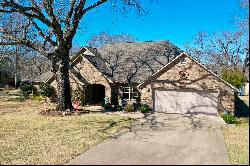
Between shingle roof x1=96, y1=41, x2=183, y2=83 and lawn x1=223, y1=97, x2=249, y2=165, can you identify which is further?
shingle roof x1=96, y1=41, x2=183, y2=83

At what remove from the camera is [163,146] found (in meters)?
14.1

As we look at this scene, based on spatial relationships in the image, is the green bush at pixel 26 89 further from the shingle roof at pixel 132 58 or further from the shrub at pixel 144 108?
the shrub at pixel 144 108

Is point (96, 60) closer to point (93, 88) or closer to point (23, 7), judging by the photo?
point (93, 88)

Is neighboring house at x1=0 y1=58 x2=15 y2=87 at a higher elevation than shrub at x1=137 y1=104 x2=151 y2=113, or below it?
higher

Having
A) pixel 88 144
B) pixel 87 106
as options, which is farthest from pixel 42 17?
pixel 88 144

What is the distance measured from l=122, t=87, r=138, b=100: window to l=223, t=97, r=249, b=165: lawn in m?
9.81

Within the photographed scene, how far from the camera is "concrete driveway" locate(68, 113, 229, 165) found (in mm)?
12102

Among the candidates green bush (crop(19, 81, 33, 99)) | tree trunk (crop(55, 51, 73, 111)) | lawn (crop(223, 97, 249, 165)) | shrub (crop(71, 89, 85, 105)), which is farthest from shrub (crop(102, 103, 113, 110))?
green bush (crop(19, 81, 33, 99))

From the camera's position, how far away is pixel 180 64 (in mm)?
23438

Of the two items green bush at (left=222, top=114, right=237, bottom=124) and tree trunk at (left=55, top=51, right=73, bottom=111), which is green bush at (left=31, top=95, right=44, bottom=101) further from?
green bush at (left=222, top=114, right=237, bottom=124)

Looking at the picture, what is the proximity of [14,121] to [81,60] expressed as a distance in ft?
35.2

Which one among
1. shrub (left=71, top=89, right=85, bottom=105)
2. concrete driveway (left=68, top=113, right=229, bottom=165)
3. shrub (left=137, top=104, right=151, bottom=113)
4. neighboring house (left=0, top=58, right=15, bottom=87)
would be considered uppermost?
neighboring house (left=0, top=58, right=15, bottom=87)

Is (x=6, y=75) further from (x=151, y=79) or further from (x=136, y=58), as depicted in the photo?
(x=151, y=79)

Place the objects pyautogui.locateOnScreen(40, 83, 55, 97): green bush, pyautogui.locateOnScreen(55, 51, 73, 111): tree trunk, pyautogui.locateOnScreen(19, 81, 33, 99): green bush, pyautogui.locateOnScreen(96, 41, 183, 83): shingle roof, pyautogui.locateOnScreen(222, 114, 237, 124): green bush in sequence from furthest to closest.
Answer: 1. pyautogui.locateOnScreen(19, 81, 33, 99): green bush
2. pyautogui.locateOnScreen(40, 83, 55, 97): green bush
3. pyautogui.locateOnScreen(96, 41, 183, 83): shingle roof
4. pyautogui.locateOnScreen(55, 51, 73, 111): tree trunk
5. pyautogui.locateOnScreen(222, 114, 237, 124): green bush
